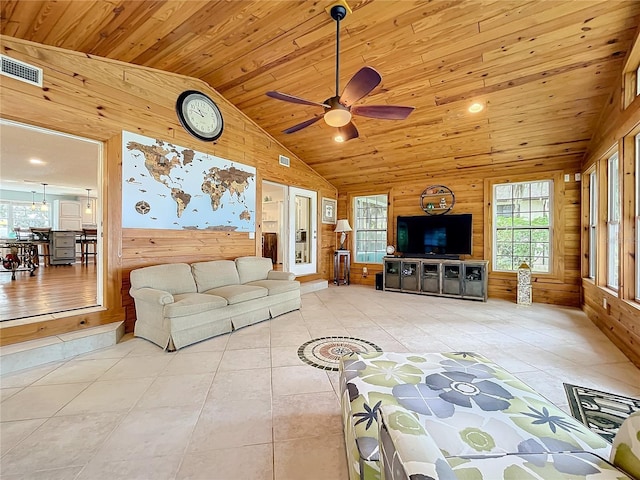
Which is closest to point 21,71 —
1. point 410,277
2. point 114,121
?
point 114,121

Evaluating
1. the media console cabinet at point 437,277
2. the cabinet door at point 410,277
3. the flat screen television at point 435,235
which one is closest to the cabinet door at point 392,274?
the media console cabinet at point 437,277

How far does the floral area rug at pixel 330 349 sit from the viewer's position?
2492 millimetres

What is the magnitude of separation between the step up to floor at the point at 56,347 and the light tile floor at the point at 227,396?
10 cm

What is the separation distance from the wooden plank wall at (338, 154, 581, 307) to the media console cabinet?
1.46 feet

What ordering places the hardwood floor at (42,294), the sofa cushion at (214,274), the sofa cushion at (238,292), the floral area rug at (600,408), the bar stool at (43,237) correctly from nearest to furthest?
the floral area rug at (600,408) < the hardwood floor at (42,294) < the sofa cushion at (238,292) < the sofa cushion at (214,274) < the bar stool at (43,237)

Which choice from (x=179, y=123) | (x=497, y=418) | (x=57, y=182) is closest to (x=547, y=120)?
(x=497, y=418)

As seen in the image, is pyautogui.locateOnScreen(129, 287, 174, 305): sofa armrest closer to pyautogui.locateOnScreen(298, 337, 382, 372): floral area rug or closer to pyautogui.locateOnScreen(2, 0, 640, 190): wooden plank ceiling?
pyautogui.locateOnScreen(298, 337, 382, 372): floral area rug

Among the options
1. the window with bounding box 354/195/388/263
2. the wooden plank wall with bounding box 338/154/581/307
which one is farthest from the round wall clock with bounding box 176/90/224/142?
the window with bounding box 354/195/388/263

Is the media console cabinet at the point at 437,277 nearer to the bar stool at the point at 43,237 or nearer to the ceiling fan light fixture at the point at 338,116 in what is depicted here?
the ceiling fan light fixture at the point at 338,116

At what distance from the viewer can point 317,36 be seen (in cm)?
295

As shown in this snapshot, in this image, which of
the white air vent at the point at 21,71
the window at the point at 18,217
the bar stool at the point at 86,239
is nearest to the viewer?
the white air vent at the point at 21,71

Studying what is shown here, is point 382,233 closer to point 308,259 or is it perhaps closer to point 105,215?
point 308,259

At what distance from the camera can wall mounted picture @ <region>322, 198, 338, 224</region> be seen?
6.59 metres

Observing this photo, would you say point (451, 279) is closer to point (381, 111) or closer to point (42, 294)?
point (381, 111)
